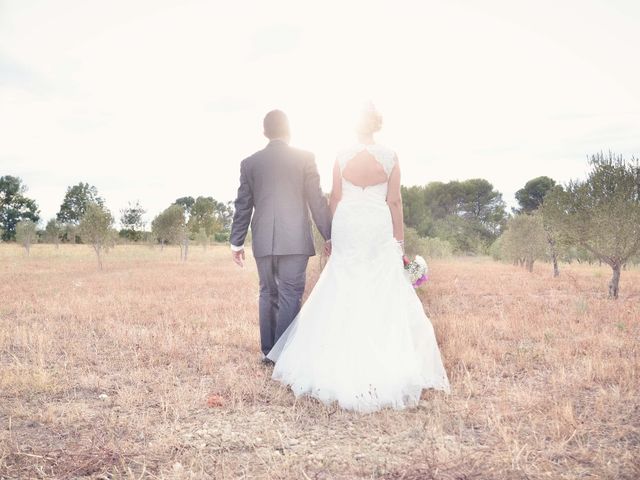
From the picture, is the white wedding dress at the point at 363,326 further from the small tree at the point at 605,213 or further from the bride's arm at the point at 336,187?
the small tree at the point at 605,213

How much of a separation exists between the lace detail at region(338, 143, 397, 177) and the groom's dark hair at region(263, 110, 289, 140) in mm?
941

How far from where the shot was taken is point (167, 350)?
25.4 ft

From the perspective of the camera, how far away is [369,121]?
573cm

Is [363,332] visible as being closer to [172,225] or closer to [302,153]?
[302,153]

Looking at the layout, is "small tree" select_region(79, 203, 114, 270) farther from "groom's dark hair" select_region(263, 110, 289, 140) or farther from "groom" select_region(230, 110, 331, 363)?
"groom's dark hair" select_region(263, 110, 289, 140)

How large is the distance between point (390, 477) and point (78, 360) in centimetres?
545

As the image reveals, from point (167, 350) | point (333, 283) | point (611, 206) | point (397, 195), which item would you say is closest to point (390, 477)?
point (333, 283)

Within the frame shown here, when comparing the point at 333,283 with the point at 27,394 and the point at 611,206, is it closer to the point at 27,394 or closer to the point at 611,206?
the point at 27,394

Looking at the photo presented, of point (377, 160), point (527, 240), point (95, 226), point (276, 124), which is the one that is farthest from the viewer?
point (95, 226)

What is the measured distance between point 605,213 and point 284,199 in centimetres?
1454

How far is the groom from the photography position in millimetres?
6180

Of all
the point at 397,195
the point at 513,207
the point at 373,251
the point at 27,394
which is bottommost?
the point at 27,394

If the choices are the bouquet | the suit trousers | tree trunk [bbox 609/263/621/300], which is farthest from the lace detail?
tree trunk [bbox 609/263/621/300]

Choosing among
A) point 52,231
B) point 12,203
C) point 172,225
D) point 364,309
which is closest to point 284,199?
point 364,309
